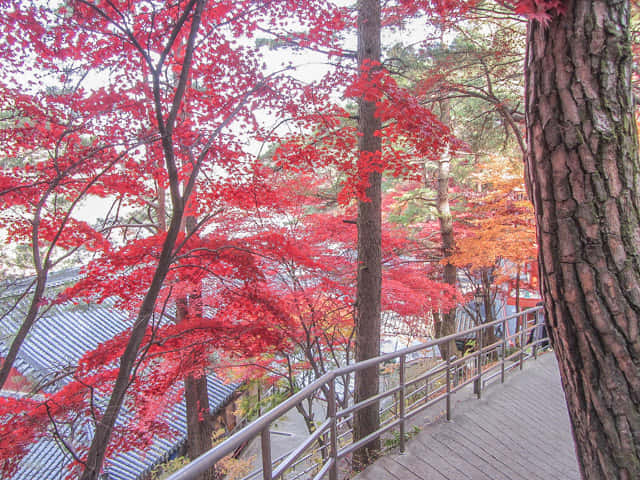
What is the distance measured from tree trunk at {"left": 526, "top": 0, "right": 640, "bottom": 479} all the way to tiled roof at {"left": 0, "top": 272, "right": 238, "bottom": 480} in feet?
25.3

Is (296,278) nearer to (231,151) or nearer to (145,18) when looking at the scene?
(231,151)

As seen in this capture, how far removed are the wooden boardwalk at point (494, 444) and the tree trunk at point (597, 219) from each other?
180 cm

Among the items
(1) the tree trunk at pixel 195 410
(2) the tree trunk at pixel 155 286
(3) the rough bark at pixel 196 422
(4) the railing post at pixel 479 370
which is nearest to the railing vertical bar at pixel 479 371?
(4) the railing post at pixel 479 370

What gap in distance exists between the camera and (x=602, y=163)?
6.13 ft

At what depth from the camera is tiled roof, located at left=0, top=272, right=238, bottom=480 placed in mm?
8471

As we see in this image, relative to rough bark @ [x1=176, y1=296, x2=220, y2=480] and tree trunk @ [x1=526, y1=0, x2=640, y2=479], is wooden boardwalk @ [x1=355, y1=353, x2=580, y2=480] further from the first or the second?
rough bark @ [x1=176, y1=296, x2=220, y2=480]

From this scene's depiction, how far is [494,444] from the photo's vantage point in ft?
13.1

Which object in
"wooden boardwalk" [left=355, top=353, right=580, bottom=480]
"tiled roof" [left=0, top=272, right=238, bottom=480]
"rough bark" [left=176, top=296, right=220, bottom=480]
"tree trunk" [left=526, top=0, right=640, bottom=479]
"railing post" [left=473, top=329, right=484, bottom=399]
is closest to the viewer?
"tree trunk" [left=526, top=0, right=640, bottom=479]

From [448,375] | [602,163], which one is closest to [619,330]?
[602,163]

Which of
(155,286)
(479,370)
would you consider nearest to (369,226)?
(479,370)

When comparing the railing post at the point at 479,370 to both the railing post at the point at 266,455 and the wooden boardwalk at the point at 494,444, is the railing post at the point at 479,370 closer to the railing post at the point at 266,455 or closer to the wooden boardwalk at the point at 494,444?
the wooden boardwalk at the point at 494,444

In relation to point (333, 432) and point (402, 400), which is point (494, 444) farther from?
point (333, 432)

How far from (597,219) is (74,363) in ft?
40.8

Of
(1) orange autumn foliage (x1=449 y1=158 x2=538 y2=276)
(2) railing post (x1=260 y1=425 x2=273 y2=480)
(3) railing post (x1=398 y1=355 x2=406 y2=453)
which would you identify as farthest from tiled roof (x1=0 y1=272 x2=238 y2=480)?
(1) orange autumn foliage (x1=449 y1=158 x2=538 y2=276)
